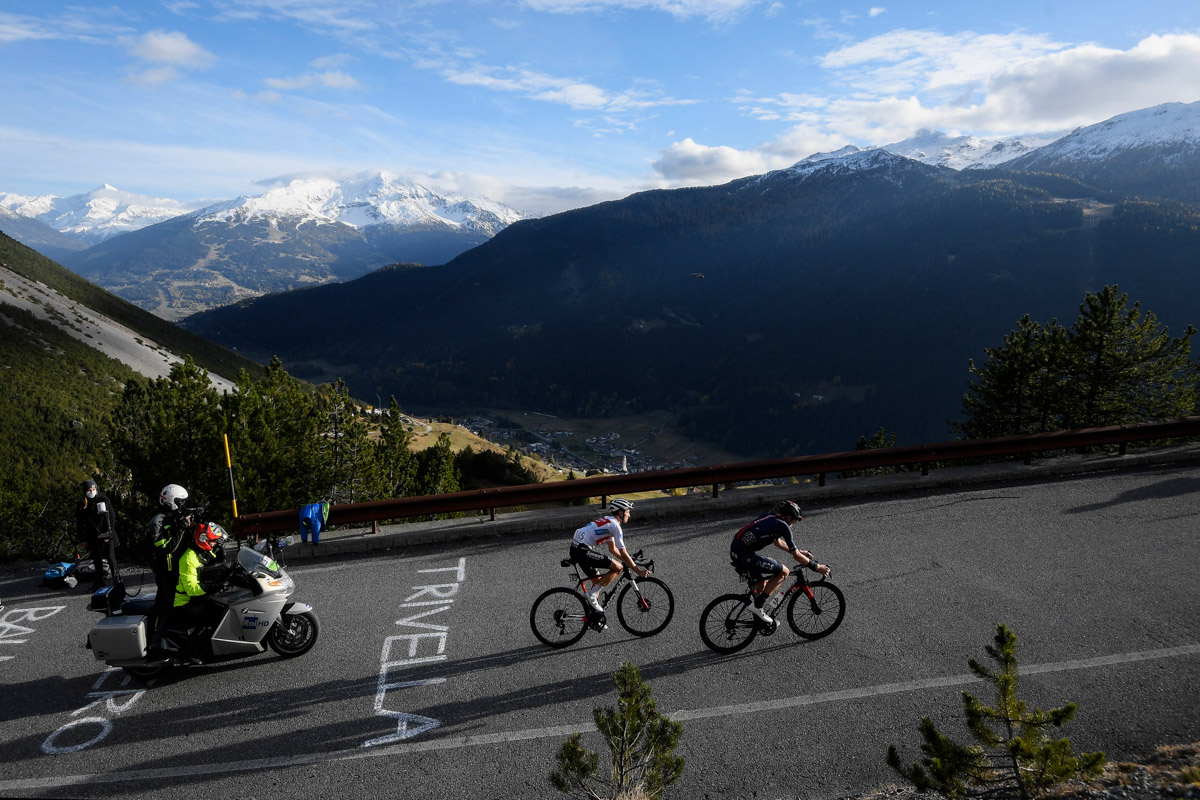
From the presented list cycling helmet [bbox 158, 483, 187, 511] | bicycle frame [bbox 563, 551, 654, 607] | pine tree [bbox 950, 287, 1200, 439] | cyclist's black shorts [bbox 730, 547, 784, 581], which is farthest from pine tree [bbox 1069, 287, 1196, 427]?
cycling helmet [bbox 158, 483, 187, 511]

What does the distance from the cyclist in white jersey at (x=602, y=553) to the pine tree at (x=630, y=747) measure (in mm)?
3130

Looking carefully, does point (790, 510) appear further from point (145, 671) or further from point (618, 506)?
point (145, 671)

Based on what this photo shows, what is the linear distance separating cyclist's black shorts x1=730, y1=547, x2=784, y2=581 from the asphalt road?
101cm

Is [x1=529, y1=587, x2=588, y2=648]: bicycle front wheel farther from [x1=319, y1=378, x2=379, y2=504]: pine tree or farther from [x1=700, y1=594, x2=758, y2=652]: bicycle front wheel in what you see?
[x1=319, y1=378, x2=379, y2=504]: pine tree

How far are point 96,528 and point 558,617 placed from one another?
7.90m

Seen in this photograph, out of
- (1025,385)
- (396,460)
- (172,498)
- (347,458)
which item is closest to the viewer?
(172,498)

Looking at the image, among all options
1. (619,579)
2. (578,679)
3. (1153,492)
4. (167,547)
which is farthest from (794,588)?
(1153,492)

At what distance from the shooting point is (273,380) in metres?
21.8

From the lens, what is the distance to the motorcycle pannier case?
7.68 metres

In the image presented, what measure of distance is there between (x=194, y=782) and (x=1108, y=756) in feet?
28.7

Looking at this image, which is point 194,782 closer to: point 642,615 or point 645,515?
point 642,615

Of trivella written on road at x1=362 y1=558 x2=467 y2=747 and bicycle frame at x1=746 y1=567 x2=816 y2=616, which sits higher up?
bicycle frame at x1=746 y1=567 x2=816 y2=616

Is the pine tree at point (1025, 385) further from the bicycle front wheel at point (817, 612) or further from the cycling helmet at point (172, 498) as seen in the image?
the cycling helmet at point (172, 498)

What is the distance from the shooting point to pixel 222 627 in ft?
26.3
